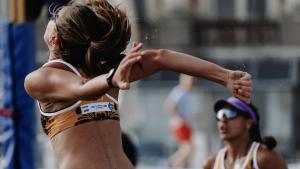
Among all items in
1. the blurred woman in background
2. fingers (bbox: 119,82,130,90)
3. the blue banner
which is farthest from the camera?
the blue banner

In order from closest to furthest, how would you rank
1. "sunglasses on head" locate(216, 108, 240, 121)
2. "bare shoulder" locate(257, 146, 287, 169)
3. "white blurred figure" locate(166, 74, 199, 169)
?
"bare shoulder" locate(257, 146, 287, 169)
"sunglasses on head" locate(216, 108, 240, 121)
"white blurred figure" locate(166, 74, 199, 169)

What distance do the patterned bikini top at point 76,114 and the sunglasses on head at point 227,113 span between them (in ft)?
8.86

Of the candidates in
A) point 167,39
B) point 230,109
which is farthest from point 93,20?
point 167,39

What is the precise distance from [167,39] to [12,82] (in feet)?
60.3

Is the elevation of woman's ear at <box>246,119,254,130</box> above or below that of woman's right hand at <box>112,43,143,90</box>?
below

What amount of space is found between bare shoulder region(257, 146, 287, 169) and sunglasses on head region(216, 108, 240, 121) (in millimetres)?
361

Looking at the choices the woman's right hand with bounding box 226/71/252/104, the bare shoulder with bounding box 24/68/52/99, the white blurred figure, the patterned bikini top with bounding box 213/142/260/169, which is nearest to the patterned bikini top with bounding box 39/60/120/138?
A: the bare shoulder with bounding box 24/68/52/99

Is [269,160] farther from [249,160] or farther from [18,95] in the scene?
[18,95]

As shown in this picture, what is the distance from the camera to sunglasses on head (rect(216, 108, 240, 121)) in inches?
325

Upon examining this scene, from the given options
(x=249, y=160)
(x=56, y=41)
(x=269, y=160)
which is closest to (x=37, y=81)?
(x=56, y=41)

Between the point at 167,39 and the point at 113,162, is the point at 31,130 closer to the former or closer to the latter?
the point at 113,162

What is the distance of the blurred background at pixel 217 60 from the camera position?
64.8 ft

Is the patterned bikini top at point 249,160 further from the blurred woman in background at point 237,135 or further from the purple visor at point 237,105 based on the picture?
the purple visor at point 237,105

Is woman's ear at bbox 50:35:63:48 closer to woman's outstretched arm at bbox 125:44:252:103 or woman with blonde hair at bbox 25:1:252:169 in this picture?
woman with blonde hair at bbox 25:1:252:169
